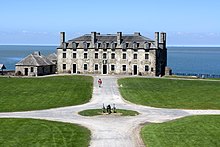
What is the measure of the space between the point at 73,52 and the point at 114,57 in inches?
327

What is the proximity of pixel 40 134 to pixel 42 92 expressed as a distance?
2768 cm

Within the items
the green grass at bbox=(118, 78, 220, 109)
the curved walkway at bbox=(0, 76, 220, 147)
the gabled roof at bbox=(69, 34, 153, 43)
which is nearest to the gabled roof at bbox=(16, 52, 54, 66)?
the gabled roof at bbox=(69, 34, 153, 43)

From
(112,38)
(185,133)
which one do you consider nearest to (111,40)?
(112,38)

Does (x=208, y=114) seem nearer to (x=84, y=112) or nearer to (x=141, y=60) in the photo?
(x=84, y=112)

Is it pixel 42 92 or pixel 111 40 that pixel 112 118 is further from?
pixel 111 40

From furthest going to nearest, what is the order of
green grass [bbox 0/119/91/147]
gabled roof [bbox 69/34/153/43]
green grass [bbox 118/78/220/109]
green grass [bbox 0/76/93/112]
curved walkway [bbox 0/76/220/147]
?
gabled roof [bbox 69/34/153/43] < green grass [bbox 118/78/220/109] < green grass [bbox 0/76/93/112] < curved walkway [bbox 0/76/220/147] < green grass [bbox 0/119/91/147]

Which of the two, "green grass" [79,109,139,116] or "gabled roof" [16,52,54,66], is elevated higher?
"gabled roof" [16,52,54,66]

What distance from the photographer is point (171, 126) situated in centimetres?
3550

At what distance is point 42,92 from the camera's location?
59.4 metres

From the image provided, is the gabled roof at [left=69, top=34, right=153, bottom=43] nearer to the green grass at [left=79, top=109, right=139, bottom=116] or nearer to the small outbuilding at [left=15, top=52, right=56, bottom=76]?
the small outbuilding at [left=15, top=52, right=56, bottom=76]

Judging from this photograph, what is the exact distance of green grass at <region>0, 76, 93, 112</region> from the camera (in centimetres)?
4875

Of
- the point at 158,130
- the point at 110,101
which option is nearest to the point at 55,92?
the point at 110,101

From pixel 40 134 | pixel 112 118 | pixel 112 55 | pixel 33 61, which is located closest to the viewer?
pixel 40 134

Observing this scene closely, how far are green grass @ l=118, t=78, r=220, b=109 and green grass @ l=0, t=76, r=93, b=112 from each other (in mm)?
5872
